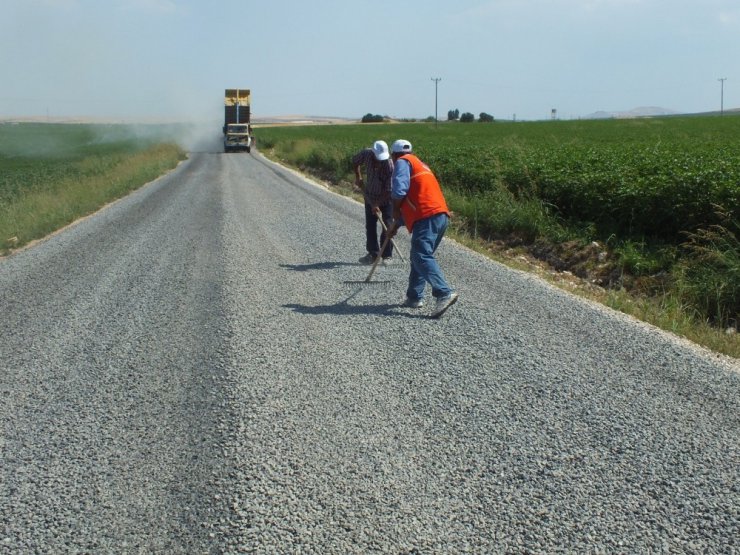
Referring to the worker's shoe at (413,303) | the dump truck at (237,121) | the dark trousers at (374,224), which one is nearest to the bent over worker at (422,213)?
the worker's shoe at (413,303)

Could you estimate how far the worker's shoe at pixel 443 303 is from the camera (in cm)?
723

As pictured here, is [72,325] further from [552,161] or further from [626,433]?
[552,161]

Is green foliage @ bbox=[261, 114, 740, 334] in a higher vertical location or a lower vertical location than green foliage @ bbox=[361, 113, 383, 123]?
lower

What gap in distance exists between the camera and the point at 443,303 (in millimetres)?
7277

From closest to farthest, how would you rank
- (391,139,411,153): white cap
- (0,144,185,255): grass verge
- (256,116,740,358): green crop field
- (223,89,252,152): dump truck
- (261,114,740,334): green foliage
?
(391,139,411,153): white cap, (256,116,740,358): green crop field, (261,114,740,334): green foliage, (0,144,185,255): grass verge, (223,89,252,152): dump truck

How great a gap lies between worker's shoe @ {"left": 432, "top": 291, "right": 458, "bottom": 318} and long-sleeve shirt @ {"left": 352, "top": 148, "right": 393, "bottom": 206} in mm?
3079

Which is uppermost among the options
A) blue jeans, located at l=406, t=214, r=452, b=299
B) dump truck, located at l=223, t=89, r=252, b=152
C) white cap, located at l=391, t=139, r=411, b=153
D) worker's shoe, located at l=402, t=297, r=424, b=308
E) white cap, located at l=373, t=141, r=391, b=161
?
dump truck, located at l=223, t=89, r=252, b=152

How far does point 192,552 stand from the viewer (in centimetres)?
343

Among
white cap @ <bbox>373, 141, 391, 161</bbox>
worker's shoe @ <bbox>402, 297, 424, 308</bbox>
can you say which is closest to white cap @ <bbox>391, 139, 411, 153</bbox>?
worker's shoe @ <bbox>402, 297, 424, 308</bbox>

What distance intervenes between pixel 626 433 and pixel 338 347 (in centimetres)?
266

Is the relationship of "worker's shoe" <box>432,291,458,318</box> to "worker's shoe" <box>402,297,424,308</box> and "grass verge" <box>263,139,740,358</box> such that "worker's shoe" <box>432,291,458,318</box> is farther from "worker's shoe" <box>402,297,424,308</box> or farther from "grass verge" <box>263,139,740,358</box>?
"grass verge" <box>263,139,740,358</box>

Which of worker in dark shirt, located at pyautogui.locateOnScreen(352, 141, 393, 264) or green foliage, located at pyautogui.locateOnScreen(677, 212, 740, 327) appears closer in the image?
green foliage, located at pyautogui.locateOnScreen(677, 212, 740, 327)

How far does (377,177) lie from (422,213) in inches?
111

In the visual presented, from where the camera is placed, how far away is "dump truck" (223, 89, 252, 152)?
52.7 meters
